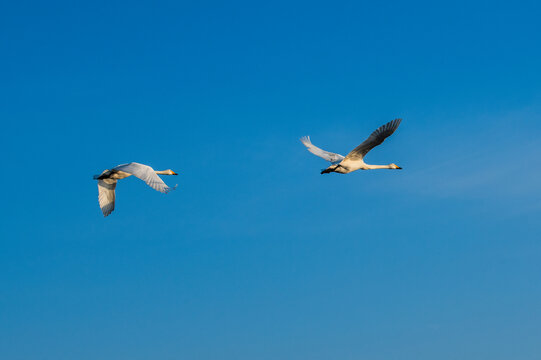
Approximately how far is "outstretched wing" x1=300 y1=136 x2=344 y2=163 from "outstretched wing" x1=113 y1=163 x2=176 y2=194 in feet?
65.2

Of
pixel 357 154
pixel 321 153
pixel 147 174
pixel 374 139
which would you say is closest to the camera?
pixel 147 174

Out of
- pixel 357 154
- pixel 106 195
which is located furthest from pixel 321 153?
pixel 106 195

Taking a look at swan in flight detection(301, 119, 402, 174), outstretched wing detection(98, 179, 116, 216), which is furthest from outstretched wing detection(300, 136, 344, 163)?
outstretched wing detection(98, 179, 116, 216)

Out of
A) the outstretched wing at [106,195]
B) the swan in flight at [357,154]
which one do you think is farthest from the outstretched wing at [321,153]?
the outstretched wing at [106,195]

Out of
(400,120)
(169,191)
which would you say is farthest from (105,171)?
(400,120)

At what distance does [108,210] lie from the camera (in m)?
69.1

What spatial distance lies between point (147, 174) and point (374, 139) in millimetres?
18506

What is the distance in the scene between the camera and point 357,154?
67875 mm

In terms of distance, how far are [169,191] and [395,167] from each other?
30.9m

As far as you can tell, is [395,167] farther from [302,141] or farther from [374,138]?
[374,138]

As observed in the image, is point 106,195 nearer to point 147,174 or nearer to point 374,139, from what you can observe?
point 147,174

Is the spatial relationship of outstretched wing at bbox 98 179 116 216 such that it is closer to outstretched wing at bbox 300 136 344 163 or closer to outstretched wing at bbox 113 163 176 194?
outstretched wing at bbox 113 163 176 194

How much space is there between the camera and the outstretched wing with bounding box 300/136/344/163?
73688 mm

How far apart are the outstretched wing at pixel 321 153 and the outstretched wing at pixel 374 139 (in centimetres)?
486
